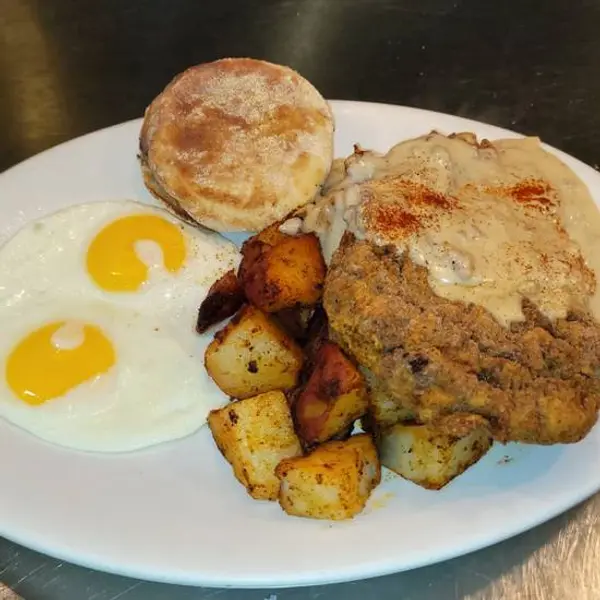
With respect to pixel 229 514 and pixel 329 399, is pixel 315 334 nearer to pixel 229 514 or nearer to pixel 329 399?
pixel 329 399

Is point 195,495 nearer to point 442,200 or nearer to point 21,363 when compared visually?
point 21,363

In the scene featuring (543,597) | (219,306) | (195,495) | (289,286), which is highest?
(289,286)

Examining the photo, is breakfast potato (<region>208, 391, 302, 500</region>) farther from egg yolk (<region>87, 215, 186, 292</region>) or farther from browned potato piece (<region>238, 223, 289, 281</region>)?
egg yolk (<region>87, 215, 186, 292</region>)

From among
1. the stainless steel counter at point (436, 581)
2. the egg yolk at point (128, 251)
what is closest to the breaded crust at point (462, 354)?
the stainless steel counter at point (436, 581)

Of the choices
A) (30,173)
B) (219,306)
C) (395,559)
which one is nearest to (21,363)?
(219,306)

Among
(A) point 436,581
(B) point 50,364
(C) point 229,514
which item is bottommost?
(A) point 436,581

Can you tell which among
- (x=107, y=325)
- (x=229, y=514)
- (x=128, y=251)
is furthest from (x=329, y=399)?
(x=128, y=251)
